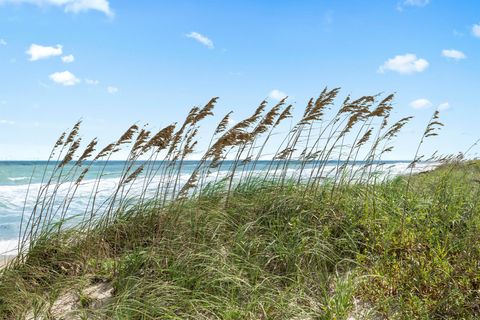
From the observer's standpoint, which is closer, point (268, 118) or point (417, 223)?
point (417, 223)

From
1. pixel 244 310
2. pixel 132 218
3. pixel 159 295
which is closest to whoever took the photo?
pixel 244 310

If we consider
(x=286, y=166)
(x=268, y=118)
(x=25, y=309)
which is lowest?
(x=25, y=309)

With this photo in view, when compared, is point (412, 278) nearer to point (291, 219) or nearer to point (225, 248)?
point (291, 219)

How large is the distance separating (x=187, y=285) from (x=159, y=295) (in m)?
0.25

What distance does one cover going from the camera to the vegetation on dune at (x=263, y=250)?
3.72 m

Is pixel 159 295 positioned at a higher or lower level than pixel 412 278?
lower

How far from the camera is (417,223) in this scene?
194 inches

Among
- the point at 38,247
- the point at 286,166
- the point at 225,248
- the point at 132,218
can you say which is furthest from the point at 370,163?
the point at 38,247

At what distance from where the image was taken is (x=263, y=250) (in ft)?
14.6

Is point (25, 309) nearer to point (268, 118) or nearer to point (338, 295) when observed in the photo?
point (338, 295)

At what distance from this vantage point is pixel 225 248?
14.8 feet

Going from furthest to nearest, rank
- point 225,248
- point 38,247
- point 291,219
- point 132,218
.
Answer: point 132,218, point 38,247, point 291,219, point 225,248

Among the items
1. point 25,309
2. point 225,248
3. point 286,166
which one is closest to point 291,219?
point 225,248

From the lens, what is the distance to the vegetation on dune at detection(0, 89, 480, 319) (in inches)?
146
